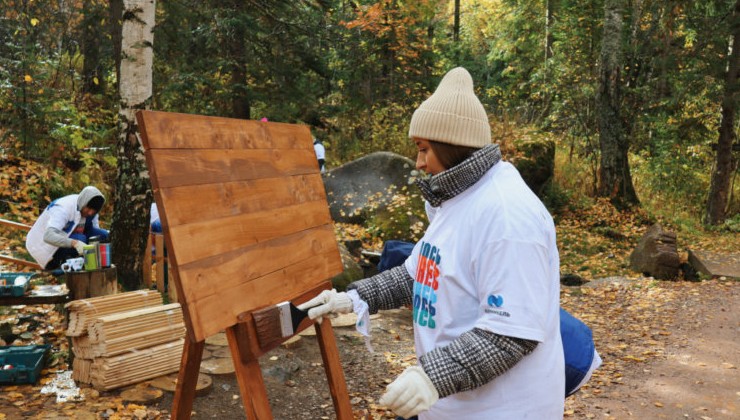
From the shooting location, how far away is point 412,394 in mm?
1589

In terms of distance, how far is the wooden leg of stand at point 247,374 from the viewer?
2103 mm

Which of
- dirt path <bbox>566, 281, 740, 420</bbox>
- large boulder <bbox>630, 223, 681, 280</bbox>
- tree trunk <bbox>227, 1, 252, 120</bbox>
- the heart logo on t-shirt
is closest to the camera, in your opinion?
the heart logo on t-shirt

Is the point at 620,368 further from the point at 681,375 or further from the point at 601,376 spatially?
the point at 681,375

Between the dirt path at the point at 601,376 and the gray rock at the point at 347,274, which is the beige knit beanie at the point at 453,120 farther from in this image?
the gray rock at the point at 347,274

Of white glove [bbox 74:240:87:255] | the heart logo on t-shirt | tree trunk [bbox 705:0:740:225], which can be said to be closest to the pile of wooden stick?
white glove [bbox 74:240:87:255]

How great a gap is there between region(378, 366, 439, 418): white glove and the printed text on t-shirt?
0.79 feet

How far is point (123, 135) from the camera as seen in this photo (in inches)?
233

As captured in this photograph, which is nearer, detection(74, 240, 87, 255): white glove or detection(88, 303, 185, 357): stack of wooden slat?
detection(88, 303, 185, 357): stack of wooden slat

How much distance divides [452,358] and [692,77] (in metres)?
13.7

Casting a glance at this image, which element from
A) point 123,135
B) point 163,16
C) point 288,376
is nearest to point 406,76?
point 163,16

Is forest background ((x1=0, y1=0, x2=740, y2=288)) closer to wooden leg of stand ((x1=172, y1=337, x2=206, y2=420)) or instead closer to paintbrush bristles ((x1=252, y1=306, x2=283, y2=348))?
wooden leg of stand ((x1=172, y1=337, x2=206, y2=420))

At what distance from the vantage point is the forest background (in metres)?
9.53

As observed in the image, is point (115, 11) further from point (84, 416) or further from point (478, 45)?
point (478, 45)

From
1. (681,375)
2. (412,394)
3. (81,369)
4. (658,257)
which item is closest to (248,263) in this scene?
(412,394)
